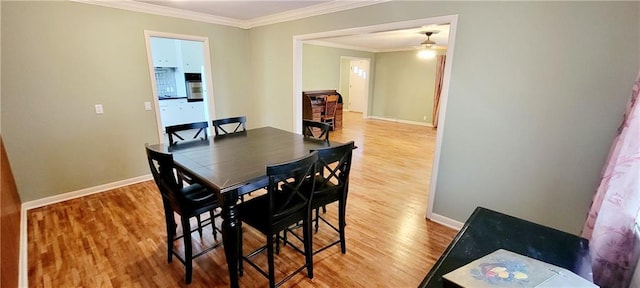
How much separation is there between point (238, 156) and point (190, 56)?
5278 millimetres

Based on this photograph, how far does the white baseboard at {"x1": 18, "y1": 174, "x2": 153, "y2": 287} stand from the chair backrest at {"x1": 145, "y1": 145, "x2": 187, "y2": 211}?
1.18 metres

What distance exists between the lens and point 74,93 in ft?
10.1

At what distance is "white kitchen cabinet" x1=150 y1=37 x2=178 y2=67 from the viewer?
19.1ft

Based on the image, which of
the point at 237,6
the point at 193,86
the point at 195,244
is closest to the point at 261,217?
the point at 195,244

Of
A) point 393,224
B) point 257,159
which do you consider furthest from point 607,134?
point 257,159

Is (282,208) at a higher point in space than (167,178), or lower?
lower

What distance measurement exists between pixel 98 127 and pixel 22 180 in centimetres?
87

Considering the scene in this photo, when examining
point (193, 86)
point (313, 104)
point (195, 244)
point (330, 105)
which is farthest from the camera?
point (330, 105)

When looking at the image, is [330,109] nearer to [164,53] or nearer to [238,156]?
[164,53]

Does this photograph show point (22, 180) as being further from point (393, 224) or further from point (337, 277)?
point (393, 224)

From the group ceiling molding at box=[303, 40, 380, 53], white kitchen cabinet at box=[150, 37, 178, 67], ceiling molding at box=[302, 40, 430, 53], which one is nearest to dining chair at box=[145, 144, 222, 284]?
white kitchen cabinet at box=[150, 37, 178, 67]

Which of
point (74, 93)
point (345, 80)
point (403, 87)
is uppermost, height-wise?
point (345, 80)

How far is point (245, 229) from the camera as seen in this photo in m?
2.62

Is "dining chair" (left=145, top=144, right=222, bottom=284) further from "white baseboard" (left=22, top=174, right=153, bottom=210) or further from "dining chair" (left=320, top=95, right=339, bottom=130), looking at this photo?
"dining chair" (left=320, top=95, right=339, bottom=130)
